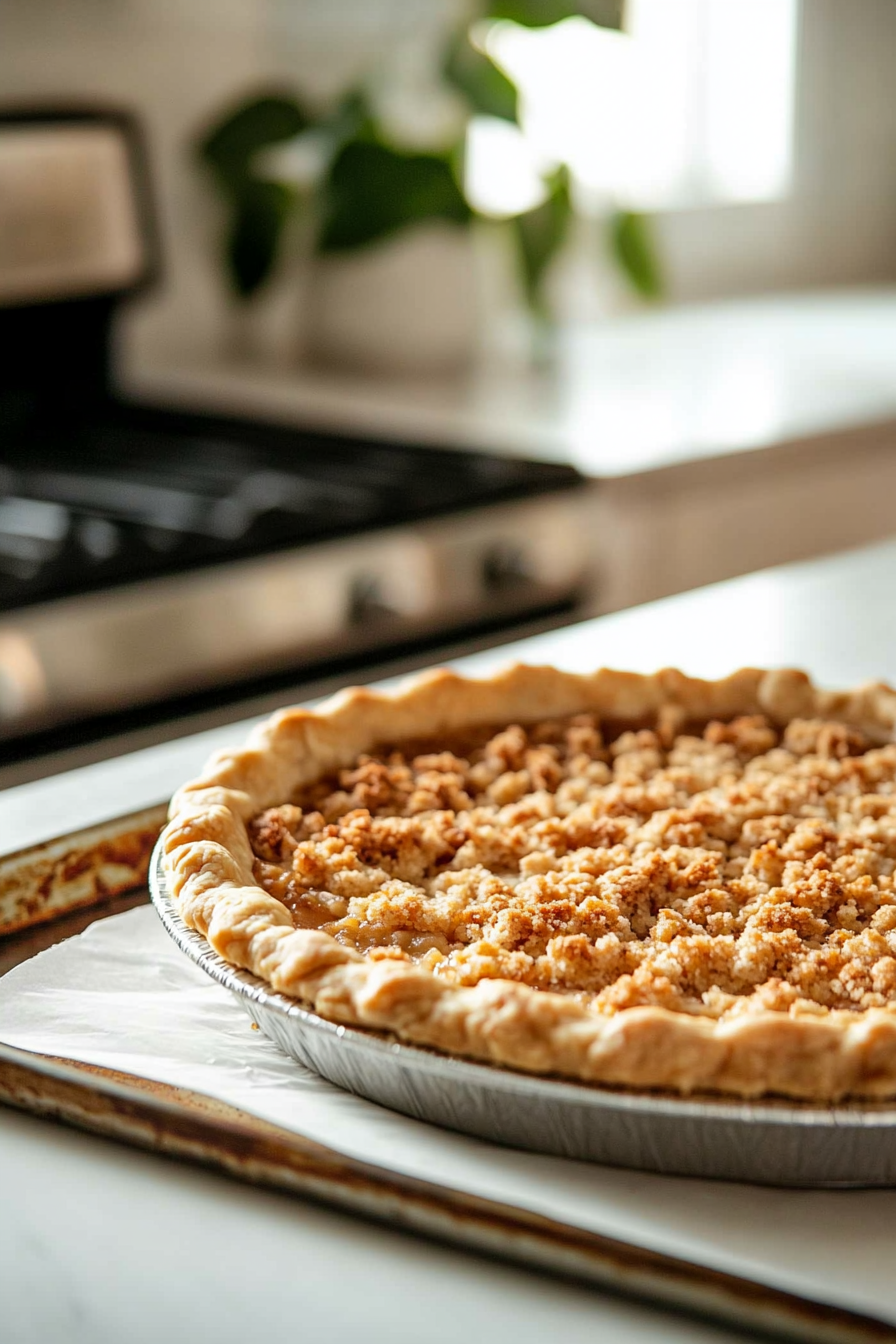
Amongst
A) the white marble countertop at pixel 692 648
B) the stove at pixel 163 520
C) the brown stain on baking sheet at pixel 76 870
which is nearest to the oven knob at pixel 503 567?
the stove at pixel 163 520

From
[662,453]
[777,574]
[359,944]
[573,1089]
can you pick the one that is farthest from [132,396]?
[573,1089]

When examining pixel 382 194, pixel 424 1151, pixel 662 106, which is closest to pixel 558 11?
pixel 382 194

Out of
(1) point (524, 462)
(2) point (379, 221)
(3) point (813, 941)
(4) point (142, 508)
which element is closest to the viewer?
(3) point (813, 941)

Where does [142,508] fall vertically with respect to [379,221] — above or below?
below

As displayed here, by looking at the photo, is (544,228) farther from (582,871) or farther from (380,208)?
(582,871)

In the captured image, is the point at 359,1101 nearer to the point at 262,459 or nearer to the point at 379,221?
the point at 262,459

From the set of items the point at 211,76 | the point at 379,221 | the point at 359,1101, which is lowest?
the point at 359,1101

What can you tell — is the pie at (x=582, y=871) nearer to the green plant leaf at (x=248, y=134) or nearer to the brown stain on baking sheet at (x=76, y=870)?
the brown stain on baking sheet at (x=76, y=870)
